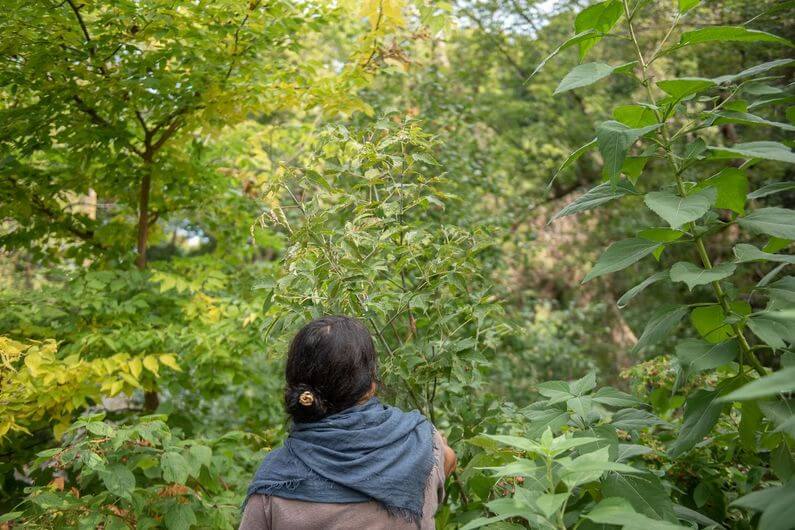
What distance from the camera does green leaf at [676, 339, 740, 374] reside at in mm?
1568

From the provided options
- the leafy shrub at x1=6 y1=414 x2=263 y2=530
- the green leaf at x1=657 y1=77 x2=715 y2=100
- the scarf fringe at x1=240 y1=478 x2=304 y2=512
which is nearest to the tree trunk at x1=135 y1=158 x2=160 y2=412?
the leafy shrub at x1=6 y1=414 x2=263 y2=530

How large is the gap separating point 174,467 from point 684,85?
1895 mm

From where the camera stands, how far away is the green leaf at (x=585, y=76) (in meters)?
1.63

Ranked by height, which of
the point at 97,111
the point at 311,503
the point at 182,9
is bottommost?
the point at 311,503

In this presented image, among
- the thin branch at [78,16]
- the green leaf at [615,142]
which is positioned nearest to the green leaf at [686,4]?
the green leaf at [615,142]

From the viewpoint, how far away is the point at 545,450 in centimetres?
137

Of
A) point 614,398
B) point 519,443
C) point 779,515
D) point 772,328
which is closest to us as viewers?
point 779,515

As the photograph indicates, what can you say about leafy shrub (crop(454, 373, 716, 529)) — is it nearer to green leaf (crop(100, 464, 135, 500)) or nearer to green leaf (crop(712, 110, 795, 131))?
green leaf (crop(712, 110, 795, 131))

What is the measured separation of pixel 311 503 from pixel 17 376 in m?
1.45

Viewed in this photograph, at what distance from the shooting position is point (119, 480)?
217cm

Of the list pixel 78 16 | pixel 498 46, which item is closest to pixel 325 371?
pixel 78 16

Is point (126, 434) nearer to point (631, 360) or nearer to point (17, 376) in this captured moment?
point (17, 376)

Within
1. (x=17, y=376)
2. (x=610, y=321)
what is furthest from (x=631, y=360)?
(x=17, y=376)

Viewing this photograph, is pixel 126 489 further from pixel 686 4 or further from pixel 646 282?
pixel 686 4
